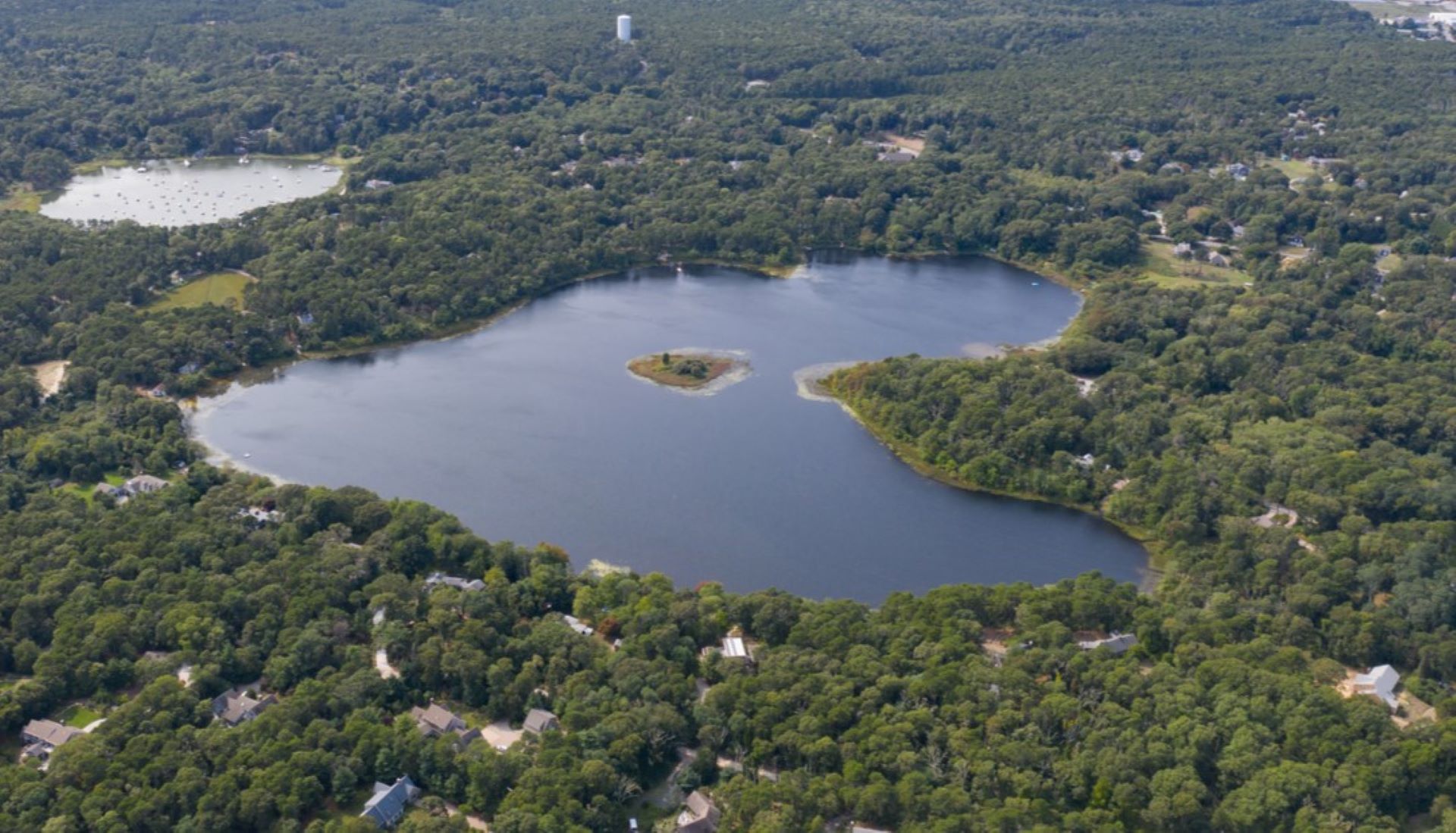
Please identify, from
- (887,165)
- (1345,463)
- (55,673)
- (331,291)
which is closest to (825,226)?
(887,165)

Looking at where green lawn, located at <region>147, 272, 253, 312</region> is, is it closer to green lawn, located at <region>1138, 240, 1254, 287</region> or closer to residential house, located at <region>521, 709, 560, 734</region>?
residential house, located at <region>521, 709, 560, 734</region>

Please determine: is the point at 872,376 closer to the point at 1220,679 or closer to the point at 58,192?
the point at 1220,679

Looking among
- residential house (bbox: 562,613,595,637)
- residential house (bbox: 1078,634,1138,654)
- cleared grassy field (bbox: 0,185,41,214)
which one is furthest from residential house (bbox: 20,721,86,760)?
cleared grassy field (bbox: 0,185,41,214)

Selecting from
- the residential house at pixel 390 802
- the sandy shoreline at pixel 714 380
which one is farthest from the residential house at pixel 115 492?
the sandy shoreline at pixel 714 380

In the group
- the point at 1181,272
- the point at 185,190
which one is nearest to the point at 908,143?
the point at 1181,272

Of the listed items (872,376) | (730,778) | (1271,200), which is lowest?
(730,778)

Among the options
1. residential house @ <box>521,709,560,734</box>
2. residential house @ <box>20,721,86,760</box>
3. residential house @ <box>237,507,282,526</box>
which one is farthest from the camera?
residential house @ <box>237,507,282,526</box>
